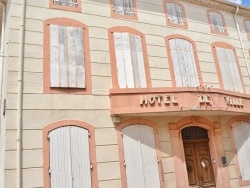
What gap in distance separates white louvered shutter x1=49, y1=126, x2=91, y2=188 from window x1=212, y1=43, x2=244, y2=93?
6.95 m

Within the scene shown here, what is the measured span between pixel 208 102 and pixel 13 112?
666 cm

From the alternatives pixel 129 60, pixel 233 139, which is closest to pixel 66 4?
pixel 129 60

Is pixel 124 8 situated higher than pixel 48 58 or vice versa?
pixel 124 8

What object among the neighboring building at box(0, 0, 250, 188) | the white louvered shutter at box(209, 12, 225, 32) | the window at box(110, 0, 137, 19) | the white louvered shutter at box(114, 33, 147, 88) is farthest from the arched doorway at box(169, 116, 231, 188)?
the white louvered shutter at box(209, 12, 225, 32)

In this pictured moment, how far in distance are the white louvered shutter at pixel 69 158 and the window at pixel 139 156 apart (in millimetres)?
1243

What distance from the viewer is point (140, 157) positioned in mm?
8617

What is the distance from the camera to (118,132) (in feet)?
28.4

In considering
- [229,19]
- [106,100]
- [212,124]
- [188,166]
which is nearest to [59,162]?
[106,100]

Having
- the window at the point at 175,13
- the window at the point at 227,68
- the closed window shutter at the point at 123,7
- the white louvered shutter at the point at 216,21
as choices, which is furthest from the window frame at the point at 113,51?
the white louvered shutter at the point at 216,21

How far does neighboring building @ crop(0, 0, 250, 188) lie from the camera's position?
7.71 meters

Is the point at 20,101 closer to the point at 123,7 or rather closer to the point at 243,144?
the point at 123,7

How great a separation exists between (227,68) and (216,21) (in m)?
2.72

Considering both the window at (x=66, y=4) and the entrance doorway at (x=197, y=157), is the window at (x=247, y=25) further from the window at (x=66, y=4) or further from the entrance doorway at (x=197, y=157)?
the window at (x=66, y=4)

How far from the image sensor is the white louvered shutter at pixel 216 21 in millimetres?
12703
